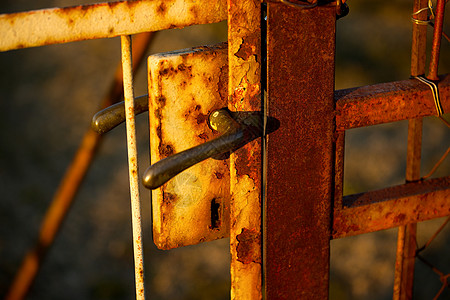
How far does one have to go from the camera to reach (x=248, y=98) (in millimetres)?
960

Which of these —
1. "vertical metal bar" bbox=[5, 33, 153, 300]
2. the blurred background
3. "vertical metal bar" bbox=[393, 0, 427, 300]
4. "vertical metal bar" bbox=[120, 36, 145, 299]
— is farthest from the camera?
the blurred background

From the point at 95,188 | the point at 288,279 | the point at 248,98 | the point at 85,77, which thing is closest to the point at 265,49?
the point at 248,98

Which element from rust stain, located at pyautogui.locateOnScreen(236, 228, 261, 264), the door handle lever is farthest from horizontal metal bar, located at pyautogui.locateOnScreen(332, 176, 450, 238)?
the door handle lever

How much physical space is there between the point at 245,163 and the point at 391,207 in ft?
1.24

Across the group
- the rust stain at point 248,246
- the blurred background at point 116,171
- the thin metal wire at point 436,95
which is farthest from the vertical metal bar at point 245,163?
the blurred background at point 116,171

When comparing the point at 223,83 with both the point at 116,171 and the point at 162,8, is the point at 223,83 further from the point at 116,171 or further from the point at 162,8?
the point at 116,171

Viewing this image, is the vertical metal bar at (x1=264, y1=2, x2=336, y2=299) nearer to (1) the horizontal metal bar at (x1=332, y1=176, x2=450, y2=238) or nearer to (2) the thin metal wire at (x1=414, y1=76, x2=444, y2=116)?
(1) the horizontal metal bar at (x1=332, y1=176, x2=450, y2=238)

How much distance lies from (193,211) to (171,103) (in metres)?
0.21

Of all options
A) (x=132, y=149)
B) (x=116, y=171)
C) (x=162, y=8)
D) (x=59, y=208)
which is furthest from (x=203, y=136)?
(x=116, y=171)

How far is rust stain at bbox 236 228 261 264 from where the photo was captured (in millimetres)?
1042

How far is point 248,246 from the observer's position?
41.4 inches

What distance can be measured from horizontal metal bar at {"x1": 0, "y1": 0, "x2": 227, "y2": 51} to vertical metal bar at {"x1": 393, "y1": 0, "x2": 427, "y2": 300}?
489mm

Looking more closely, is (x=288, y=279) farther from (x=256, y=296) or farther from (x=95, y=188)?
(x=95, y=188)

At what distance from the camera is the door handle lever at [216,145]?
843 mm
